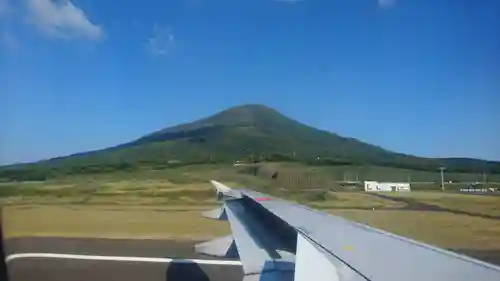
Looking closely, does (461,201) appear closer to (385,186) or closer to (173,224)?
(385,186)

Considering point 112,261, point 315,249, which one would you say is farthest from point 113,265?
point 315,249

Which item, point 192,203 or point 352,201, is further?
point 192,203

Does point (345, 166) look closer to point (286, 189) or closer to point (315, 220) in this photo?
point (286, 189)

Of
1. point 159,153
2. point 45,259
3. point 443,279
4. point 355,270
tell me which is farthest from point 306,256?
point 45,259

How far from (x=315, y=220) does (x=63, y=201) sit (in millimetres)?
1256

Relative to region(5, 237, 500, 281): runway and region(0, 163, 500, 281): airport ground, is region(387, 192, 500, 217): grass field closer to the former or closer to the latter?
region(0, 163, 500, 281): airport ground

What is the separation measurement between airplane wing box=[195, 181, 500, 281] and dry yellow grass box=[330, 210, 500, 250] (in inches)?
12.0

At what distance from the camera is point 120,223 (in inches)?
94.3

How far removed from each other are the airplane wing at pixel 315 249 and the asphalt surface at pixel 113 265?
0.45 m

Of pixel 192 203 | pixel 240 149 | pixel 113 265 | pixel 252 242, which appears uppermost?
pixel 240 149

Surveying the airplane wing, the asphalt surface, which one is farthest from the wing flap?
the asphalt surface

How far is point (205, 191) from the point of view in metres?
2.30

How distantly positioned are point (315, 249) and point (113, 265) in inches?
86.1

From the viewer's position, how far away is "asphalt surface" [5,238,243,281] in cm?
229
